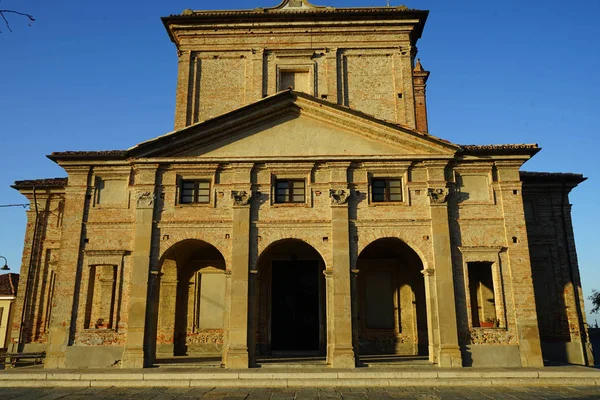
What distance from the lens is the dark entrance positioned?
16828mm

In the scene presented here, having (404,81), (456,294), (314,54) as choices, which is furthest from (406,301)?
(314,54)

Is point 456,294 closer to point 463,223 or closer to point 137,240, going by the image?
point 463,223

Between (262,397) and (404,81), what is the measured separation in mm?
13706

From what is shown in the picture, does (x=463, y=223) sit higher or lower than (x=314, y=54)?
lower

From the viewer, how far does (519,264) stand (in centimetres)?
1456

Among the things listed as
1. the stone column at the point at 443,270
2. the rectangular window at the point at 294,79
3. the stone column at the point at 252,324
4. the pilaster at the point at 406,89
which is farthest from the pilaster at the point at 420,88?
the stone column at the point at 252,324

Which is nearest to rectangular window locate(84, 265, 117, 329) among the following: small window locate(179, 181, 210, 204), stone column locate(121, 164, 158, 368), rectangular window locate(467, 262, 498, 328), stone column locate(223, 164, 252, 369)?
stone column locate(121, 164, 158, 368)

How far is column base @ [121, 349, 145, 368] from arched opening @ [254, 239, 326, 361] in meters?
4.19

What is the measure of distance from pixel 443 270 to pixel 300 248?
5.39 metres

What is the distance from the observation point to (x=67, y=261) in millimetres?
14898

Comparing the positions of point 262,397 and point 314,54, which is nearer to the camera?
point 262,397

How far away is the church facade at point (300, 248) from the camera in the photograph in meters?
14.2

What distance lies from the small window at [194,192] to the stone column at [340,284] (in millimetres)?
4195

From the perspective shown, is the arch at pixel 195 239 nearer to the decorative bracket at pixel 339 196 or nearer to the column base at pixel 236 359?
the column base at pixel 236 359
